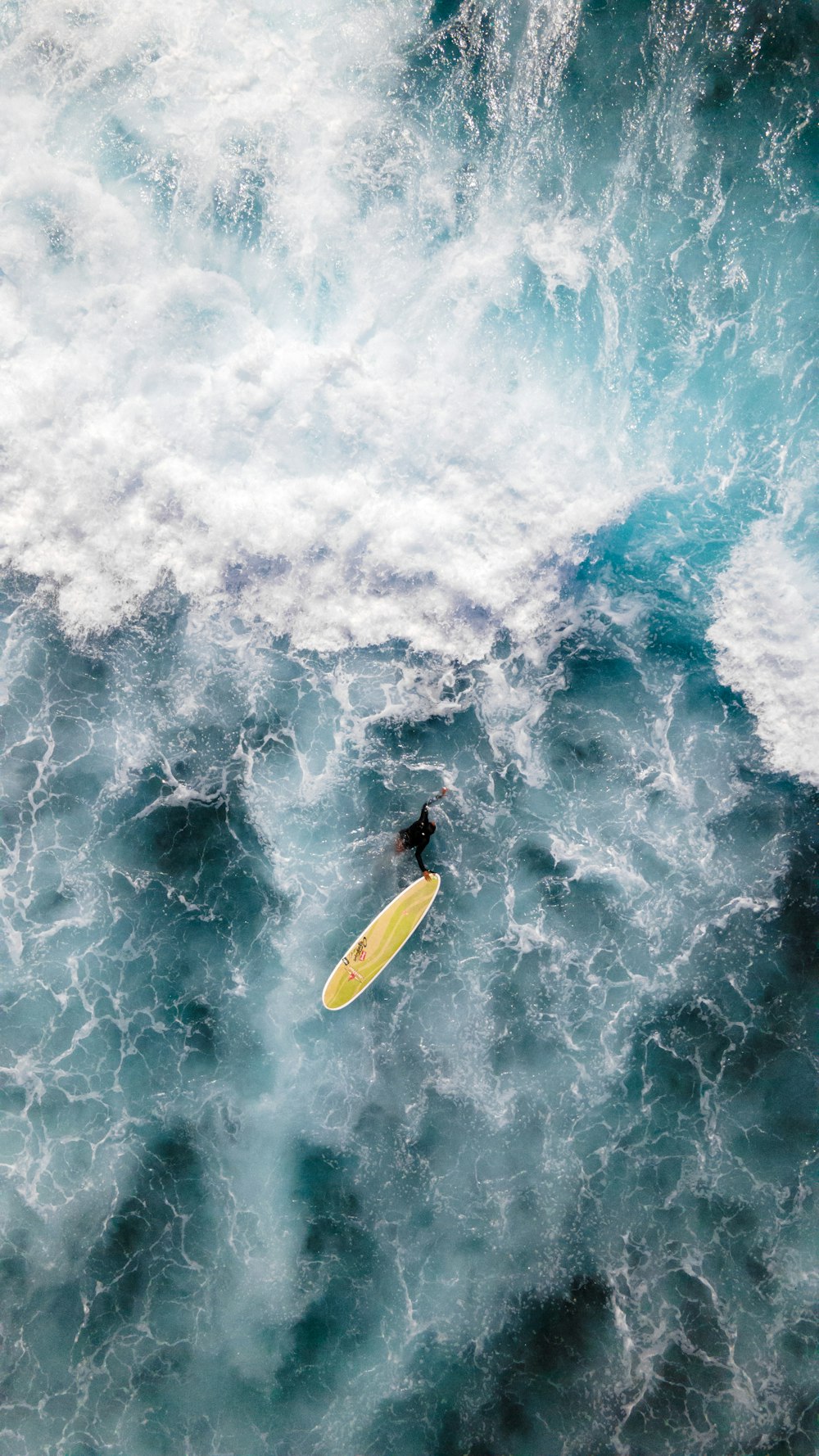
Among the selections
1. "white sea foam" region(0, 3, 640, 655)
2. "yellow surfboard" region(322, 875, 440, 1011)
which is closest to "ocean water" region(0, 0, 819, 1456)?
"white sea foam" region(0, 3, 640, 655)

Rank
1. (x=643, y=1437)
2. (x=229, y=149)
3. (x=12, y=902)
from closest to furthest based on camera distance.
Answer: (x=643, y=1437), (x=12, y=902), (x=229, y=149)

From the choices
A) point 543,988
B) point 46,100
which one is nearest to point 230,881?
point 543,988

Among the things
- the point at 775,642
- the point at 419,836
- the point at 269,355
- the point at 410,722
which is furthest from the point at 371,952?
the point at 269,355

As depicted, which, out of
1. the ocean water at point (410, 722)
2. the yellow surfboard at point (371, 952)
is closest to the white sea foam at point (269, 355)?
the ocean water at point (410, 722)

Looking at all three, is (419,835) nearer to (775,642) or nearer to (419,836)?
(419,836)

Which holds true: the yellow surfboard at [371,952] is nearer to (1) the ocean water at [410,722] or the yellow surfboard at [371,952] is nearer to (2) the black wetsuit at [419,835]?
(1) the ocean water at [410,722]

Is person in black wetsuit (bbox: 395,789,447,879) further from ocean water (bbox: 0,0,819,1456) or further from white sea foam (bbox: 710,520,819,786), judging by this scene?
white sea foam (bbox: 710,520,819,786)

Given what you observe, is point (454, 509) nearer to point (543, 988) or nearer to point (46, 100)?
point (543, 988)
